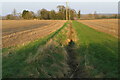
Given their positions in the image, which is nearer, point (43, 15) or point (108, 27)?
point (108, 27)

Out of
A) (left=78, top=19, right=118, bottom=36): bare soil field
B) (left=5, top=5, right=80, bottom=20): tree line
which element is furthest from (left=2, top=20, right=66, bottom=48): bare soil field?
(left=5, top=5, right=80, bottom=20): tree line

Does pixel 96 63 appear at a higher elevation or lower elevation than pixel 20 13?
lower

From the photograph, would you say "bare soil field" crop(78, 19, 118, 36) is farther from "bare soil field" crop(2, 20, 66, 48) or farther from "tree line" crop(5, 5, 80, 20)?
"tree line" crop(5, 5, 80, 20)

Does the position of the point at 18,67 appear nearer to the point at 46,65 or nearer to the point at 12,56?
the point at 46,65

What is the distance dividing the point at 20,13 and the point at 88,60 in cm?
11770

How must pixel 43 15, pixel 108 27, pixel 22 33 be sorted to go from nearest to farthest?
1. pixel 22 33
2. pixel 108 27
3. pixel 43 15

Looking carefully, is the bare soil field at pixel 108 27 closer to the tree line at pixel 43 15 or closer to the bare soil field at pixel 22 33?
the bare soil field at pixel 22 33

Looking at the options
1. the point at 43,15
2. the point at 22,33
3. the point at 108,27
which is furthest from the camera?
the point at 43,15

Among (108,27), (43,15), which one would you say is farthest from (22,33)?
(43,15)

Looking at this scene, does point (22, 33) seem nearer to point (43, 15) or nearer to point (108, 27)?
point (108, 27)

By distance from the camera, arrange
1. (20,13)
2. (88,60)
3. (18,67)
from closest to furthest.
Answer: (18,67) → (88,60) → (20,13)

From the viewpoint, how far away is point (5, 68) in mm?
7445

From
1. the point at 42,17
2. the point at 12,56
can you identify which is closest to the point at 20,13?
the point at 42,17

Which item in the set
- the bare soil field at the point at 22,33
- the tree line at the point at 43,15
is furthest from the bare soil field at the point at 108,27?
the tree line at the point at 43,15
